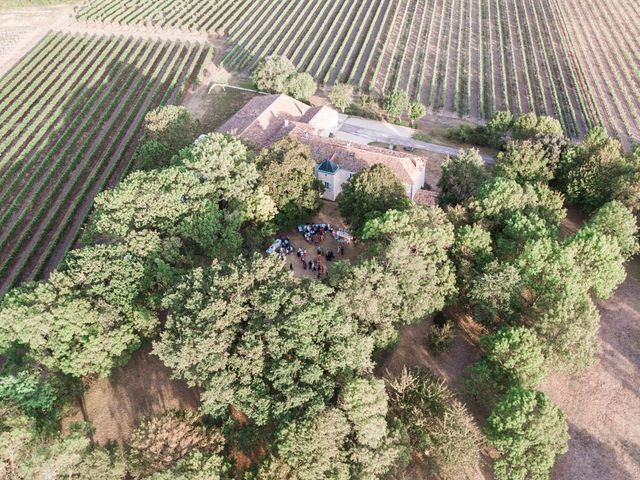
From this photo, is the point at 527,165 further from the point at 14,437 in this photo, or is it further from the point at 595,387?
the point at 14,437

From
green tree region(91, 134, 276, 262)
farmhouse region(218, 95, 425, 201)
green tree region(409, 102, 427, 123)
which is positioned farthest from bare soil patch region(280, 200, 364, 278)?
green tree region(409, 102, 427, 123)

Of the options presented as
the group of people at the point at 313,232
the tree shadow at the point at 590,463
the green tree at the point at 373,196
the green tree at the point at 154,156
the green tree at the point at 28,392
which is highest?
the green tree at the point at 154,156

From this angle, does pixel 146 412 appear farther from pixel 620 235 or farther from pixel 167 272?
pixel 620 235

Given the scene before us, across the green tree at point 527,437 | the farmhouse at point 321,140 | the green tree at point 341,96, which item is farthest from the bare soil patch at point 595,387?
the green tree at point 341,96

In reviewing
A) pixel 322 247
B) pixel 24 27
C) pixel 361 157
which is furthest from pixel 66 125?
pixel 24 27

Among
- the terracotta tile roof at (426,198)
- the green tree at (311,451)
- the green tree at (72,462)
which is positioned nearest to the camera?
the green tree at (72,462)

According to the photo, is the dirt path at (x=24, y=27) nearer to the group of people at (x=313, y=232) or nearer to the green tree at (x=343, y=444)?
the group of people at (x=313, y=232)
